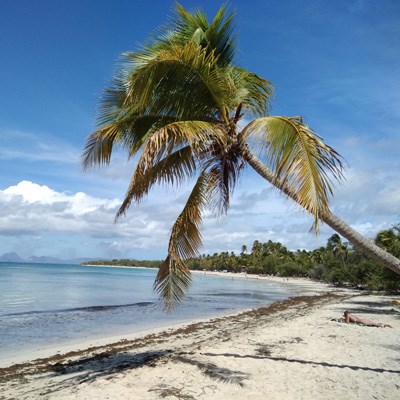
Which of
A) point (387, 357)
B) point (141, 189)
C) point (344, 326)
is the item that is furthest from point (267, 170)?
point (344, 326)

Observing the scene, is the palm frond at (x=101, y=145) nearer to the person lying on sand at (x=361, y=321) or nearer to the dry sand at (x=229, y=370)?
the dry sand at (x=229, y=370)

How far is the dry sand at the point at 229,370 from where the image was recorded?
6.14 metres

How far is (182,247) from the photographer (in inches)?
239

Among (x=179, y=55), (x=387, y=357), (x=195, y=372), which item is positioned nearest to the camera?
(x=179, y=55)

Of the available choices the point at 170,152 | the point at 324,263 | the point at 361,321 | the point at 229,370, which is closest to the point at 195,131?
the point at 170,152

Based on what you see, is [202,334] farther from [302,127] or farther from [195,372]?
[302,127]

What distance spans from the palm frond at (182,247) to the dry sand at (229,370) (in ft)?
4.98

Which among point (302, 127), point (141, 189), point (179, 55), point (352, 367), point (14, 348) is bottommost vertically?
point (14, 348)

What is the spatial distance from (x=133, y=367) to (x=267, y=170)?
4935mm

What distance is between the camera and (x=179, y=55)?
5.29 m

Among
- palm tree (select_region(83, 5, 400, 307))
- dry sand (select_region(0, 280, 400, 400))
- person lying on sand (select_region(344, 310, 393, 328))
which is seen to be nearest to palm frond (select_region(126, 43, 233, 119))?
palm tree (select_region(83, 5, 400, 307))

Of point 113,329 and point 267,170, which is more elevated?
point 267,170

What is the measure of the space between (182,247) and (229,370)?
2836 millimetres

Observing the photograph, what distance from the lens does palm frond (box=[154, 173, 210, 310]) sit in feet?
19.6
